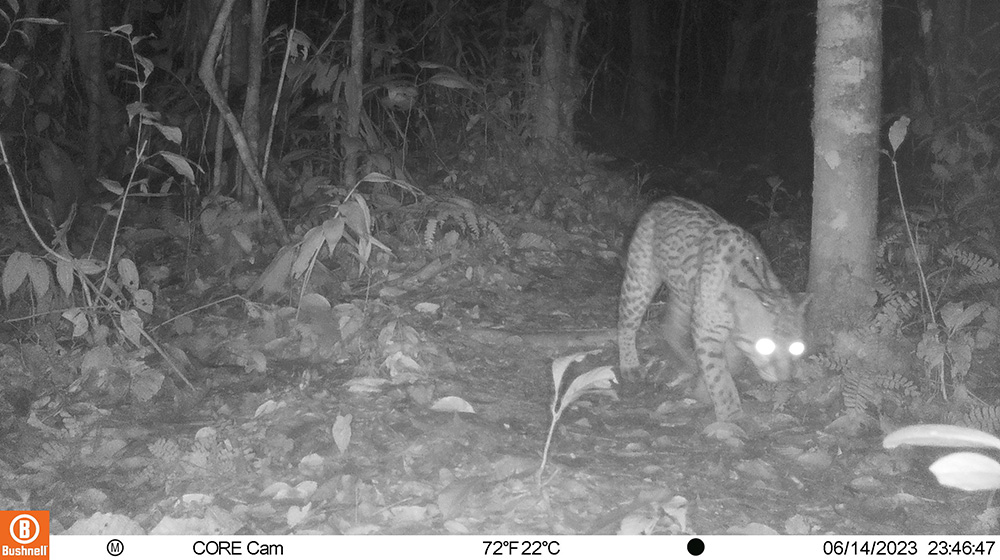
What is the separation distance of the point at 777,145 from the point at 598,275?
9317 mm

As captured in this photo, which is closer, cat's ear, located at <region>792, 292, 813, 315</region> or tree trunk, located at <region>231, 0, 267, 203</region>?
cat's ear, located at <region>792, 292, 813, 315</region>

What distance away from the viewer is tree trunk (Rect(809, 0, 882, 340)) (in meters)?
5.43

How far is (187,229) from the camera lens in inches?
282

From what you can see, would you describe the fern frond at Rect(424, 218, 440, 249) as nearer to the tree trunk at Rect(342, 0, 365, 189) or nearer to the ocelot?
the tree trunk at Rect(342, 0, 365, 189)

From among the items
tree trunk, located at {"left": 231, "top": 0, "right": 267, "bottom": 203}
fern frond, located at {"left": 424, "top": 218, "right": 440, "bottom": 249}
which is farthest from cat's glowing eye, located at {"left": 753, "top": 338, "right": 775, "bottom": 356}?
tree trunk, located at {"left": 231, "top": 0, "right": 267, "bottom": 203}

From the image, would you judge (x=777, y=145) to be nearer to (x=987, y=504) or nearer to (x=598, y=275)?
(x=598, y=275)

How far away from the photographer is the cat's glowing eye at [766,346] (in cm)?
537

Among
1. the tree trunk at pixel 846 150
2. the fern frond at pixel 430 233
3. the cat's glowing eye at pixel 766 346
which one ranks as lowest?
the cat's glowing eye at pixel 766 346

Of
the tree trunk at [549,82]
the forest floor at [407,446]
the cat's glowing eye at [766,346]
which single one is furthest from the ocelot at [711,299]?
the tree trunk at [549,82]

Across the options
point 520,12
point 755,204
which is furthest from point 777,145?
point 520,12

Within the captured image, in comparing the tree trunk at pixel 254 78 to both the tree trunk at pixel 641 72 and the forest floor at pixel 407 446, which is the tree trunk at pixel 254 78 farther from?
the tree trunk at pixel 641 72

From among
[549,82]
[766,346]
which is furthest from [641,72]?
[766,346]

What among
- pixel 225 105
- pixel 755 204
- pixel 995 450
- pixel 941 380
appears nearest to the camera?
pixel 995 450

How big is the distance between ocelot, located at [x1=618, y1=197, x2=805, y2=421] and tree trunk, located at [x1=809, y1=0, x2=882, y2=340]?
0.36m
